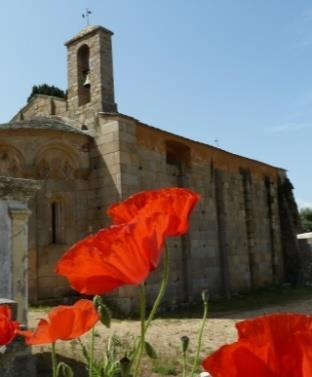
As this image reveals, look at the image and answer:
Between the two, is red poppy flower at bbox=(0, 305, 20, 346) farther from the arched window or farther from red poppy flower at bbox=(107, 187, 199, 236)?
the arched window

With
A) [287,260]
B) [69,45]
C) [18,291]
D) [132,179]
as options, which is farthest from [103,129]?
[287,260]

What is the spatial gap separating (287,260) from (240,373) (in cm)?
2056

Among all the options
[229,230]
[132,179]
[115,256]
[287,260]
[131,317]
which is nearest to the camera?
[115,256]

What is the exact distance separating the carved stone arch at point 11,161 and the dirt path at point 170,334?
4.01 meters

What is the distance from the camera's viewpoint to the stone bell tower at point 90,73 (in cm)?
1459

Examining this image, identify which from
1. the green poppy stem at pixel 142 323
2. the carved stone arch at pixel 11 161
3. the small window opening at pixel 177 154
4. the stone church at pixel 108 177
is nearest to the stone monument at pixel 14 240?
the green poppy stem at pixel 142 323

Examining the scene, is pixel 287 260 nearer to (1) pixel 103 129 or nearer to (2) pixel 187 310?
(2) pixel 187 310

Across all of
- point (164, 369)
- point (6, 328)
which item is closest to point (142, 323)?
point (6, 328)

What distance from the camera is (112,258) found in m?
0.66

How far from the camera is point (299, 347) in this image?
1.59 feet

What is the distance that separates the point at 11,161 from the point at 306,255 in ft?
42.1

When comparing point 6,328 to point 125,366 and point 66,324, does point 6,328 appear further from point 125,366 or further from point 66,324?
point 125,366

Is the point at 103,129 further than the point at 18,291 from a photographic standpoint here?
Yes

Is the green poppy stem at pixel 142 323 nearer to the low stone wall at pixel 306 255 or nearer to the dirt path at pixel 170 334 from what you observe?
the dirt path at pixel 170 334
